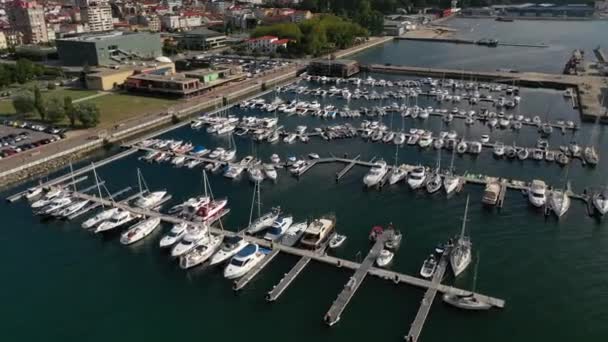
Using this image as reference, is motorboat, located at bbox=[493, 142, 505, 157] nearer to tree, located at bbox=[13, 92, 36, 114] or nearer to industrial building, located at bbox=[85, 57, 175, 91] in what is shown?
tree, located at bbox=[13, 92, 36, 114]

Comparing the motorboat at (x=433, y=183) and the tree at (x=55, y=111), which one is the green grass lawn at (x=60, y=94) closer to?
the tree at (x=55, y=111)

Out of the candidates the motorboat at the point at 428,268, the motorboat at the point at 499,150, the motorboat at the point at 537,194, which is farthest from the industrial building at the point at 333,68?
the motorboat at the point at 428,268

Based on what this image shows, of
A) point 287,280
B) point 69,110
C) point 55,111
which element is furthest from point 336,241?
point 55,111

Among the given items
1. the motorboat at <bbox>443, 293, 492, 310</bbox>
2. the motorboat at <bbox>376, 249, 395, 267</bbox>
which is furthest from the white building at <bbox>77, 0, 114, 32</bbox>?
the motorboat at <bbox>443, 293, 492, 310</bbox>

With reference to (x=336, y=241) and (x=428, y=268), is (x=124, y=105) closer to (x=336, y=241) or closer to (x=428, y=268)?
(x=336, y=241)

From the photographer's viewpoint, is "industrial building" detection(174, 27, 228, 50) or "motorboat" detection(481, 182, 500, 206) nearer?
"motorboat" detection(481, 182, 500, 206)

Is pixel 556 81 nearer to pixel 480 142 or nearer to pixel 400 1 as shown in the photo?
pixel 480 142

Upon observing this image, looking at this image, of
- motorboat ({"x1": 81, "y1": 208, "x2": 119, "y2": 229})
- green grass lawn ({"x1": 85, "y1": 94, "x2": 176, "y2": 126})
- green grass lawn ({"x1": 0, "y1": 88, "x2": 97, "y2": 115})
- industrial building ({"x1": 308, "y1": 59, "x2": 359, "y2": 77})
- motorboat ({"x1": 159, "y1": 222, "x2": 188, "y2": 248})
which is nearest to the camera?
motorboat ({"x1": 159, "y1": 222, "x2": 188, "y2": 248})

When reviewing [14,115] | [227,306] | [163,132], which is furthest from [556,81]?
[14,115]
